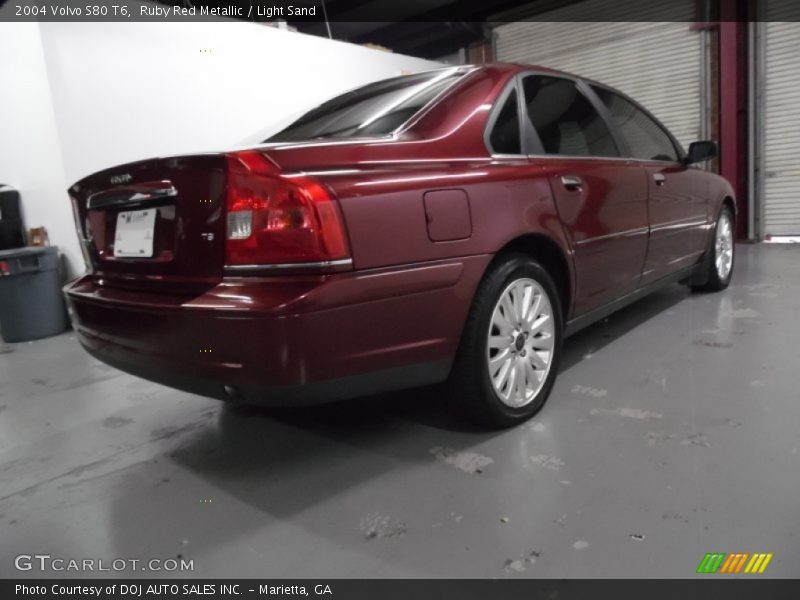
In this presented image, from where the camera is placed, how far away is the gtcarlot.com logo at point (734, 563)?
1213 millimetres


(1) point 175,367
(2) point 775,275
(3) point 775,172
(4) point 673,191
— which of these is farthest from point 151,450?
(3) point 775,172

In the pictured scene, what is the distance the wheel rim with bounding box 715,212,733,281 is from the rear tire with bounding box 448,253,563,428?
2406mm

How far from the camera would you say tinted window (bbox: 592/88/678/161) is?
277 centimetres

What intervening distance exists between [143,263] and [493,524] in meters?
1.22

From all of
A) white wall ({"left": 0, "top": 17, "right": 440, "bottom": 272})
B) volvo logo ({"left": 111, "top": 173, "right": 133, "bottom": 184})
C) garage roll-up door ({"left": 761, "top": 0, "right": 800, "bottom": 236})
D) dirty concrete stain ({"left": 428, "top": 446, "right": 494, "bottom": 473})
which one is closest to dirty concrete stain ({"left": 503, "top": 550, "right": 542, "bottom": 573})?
dirty concrete stain ({"left": 428, "top": 446, "right": 494, "bottom": 473})

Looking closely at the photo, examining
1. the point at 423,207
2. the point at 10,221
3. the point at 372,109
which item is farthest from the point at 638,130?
the point at 10,221

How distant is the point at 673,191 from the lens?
10.0 feet

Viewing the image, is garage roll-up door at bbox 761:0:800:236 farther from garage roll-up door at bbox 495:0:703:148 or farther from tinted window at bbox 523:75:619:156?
tinted window at bbox 523:75:619:156

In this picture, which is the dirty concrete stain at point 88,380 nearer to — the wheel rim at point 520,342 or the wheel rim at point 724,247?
the wheel rim at point 520,342

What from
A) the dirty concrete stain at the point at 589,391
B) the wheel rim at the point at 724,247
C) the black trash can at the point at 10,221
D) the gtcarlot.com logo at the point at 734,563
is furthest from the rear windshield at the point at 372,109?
the black trash can at the point at 10,221

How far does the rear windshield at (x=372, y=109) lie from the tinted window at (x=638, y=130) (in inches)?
41.6

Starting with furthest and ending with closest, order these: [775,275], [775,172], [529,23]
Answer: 1. [529,23]
2. [775,172]
3. [775,275]

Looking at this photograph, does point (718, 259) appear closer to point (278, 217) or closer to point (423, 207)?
point (423, 207)
